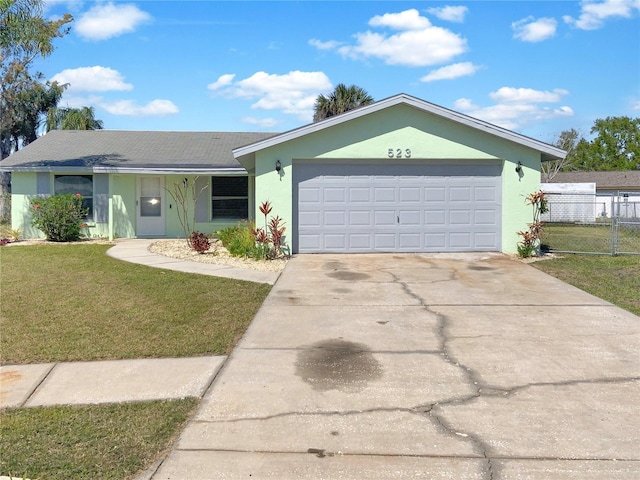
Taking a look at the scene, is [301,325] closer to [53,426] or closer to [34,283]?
[53,426]

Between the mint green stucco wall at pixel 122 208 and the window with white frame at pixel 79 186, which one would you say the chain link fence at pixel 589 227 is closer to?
the mint green stucco wall at pixel 122 208

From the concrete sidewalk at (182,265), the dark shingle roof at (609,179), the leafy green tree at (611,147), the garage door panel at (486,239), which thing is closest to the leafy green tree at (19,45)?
the concrete sidewalk at (182,265)

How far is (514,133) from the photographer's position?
1289cm

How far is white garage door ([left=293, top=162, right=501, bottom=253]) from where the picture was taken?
13.4m

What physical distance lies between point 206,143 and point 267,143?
8399mm

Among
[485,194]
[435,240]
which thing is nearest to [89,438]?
[435,240]

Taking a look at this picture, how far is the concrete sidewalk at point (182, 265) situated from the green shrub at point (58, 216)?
8.41 ft

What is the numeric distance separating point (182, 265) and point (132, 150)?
355 inches

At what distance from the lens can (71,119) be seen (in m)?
33.9

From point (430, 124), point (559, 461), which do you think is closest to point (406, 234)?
point (430, 124)

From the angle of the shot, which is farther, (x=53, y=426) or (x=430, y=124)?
(x=430, y=124)

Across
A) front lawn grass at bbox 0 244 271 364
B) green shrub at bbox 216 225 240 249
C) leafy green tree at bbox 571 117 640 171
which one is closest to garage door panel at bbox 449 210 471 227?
green shrub at bbox 216 225 240 249

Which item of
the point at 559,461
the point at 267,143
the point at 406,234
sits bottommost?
the point at 559,461

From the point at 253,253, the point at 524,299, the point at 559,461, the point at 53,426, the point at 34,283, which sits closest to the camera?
the point at 559,461
